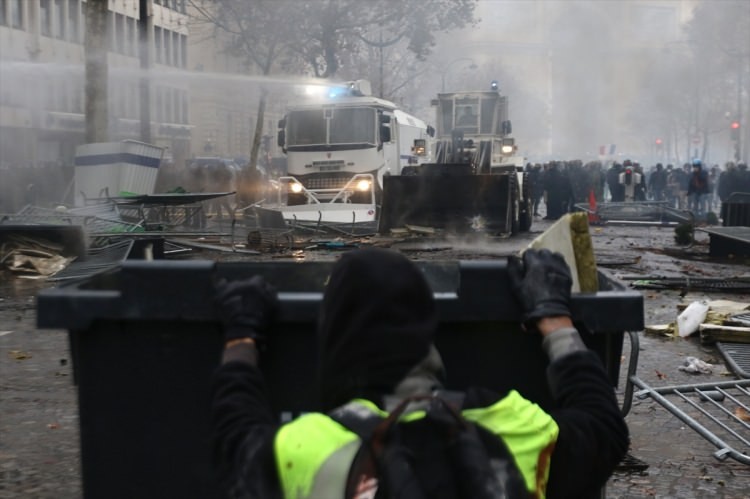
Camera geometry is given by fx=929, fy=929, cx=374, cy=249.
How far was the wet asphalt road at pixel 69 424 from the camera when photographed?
4328 mm

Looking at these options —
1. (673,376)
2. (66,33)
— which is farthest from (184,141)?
(673,376)

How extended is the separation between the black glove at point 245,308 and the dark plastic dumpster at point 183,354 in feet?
0.29

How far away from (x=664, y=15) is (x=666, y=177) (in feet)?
112

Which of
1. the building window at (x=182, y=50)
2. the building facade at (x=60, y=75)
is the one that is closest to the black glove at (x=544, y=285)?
the building facade at (x=60, y=75)

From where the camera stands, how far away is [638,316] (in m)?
2.28

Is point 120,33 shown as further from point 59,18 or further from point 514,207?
point 514,207

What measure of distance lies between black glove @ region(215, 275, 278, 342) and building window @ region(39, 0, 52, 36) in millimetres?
42782

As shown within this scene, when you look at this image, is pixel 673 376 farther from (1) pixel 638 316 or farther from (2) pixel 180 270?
(2) pixel 180 270

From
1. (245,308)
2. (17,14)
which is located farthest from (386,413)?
(17,14)

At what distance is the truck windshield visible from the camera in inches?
746

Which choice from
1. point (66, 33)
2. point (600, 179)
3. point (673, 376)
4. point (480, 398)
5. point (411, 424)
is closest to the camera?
point (411, 424)

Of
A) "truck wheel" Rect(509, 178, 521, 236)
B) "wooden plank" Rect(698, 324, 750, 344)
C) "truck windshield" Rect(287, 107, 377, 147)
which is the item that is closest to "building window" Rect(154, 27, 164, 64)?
"truck windshield" Rect(287, 107, 377, 147)

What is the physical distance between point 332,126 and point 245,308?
17.2 meters

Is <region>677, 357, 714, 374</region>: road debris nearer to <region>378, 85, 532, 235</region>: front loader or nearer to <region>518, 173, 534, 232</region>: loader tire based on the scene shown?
<region>378, 85, 532, 235</region>: front loader
